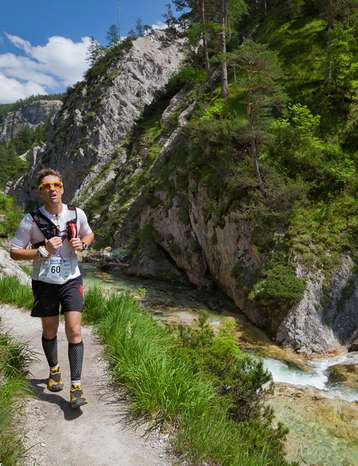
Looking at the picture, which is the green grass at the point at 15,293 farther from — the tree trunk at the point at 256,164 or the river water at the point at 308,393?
the tree trunk at the point at 256,164

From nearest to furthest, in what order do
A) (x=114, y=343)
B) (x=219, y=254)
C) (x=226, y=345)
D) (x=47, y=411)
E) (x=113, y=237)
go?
(x=47, y=411) → (x=114, y=343) → (x=226, y=345) → (x=219, y=254) → (x=113, y=237)

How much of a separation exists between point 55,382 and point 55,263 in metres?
1.59

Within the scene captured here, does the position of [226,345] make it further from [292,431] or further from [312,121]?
[312,121]

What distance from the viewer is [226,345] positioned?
18.3ft

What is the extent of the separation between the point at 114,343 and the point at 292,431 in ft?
14.2

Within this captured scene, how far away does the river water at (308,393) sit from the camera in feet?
18.3

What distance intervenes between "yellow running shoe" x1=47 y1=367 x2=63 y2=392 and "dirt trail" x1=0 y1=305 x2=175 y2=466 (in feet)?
0.21

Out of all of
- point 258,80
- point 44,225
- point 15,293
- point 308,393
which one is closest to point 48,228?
point 44,225

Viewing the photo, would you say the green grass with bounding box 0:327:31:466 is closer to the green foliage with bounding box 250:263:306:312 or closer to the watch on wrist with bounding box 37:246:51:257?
the watch on wrist with bounding box 37:246:51:257

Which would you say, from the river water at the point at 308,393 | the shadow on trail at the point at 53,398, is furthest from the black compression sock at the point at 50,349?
the river water at the point at 308,393

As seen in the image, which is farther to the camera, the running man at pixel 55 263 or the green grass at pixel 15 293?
the green grass at pixel 15 293

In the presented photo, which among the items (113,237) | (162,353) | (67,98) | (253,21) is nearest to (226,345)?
(162,353)

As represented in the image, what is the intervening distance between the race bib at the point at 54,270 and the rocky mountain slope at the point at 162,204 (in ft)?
28.1

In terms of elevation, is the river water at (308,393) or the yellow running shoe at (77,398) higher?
the yellow running shoe at (77,398)
